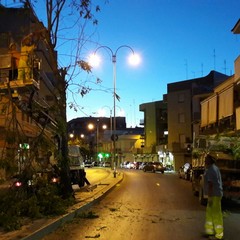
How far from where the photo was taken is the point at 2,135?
12844 mm

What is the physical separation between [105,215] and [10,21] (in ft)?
144

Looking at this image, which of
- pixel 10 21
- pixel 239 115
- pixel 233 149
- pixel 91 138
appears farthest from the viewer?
pixel 91 138

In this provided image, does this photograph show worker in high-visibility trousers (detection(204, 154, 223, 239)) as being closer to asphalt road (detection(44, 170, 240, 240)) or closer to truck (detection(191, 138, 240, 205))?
asphalt road (detection(44, 170, 240, 240))

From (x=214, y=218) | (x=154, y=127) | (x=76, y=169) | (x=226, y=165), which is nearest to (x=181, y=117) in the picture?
(x=154, y=127)

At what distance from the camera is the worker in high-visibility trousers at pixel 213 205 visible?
10.2 metres

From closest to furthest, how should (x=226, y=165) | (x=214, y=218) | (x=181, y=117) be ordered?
(x=214, y=218)
(x=226, y=165)
(x=181, y=117)

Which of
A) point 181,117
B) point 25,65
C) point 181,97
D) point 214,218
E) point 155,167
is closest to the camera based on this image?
point 214,218

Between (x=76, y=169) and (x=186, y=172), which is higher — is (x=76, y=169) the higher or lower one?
the higher one

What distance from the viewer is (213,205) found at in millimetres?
10500

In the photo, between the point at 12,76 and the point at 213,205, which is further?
the point at 12,76

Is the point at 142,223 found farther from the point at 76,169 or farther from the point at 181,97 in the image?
the point at 181,97

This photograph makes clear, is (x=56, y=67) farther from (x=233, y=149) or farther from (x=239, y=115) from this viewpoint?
(x=239, y=115)

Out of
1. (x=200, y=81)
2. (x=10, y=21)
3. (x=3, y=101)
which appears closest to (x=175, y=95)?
(x=200, y=81)

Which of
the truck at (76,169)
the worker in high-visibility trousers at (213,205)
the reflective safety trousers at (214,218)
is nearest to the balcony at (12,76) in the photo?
the worker in high-visibility trousers at (213,205)
